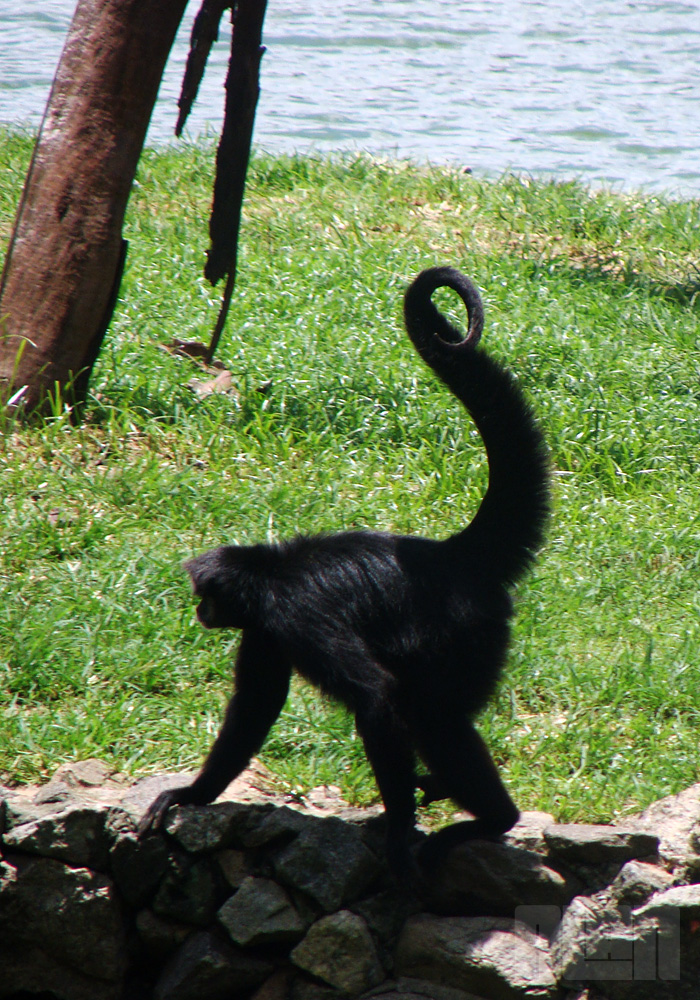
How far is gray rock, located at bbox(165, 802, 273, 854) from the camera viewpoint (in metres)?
3.14

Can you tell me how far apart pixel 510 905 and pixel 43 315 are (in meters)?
3.58

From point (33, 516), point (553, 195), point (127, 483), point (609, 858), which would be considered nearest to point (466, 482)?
point (127, 483)

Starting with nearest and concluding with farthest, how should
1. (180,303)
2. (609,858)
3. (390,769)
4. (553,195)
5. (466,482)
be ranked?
1. (390,769)
2. (609,858)
3. (466,482)
4. (180,303)
5. (553,195)

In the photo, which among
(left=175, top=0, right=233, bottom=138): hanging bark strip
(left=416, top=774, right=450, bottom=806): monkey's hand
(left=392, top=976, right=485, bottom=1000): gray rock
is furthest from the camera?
(left=175, top=0, right=233, bottom=138): hanging bark strip

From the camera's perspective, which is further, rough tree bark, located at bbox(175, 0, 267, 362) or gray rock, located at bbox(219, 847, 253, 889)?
rough tree bark, located at bbox(175, 0, 267, 362)

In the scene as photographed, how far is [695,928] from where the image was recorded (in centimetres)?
296

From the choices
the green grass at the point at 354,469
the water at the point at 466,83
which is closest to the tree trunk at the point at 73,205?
the green grass at the point at 354,469

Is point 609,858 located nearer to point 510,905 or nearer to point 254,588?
point 510,905

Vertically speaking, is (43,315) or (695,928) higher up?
(43,315)

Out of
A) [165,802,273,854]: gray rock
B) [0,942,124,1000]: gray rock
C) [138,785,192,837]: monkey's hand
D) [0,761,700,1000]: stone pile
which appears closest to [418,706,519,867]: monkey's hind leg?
[0,761,700,1000]: stone pile

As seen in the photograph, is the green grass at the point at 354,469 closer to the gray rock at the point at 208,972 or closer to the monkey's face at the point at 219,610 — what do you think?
the gray rock at the point at 208,972

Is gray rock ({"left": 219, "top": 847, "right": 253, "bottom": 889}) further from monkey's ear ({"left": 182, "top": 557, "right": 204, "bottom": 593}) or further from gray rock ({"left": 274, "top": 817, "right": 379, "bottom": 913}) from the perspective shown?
monkey's ear ({"left": 182, "top": 557, "right": 204, "bottom": 593})

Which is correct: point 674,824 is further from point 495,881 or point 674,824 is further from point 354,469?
point 354,469

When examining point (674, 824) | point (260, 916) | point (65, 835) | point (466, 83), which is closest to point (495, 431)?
point (674, 824)
